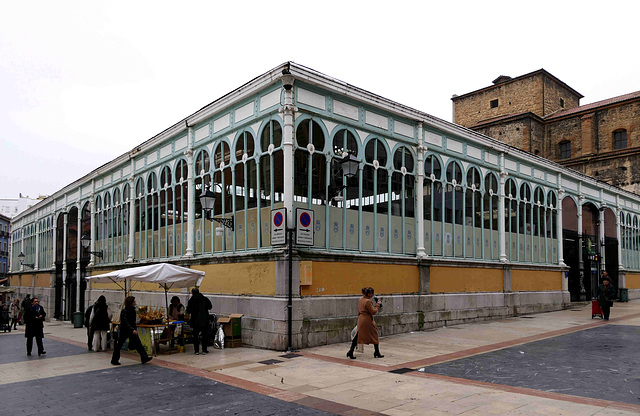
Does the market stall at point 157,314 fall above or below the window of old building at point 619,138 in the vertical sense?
below

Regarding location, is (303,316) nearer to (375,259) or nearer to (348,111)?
(375,259)

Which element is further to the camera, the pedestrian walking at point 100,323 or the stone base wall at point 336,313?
the pedestrian walking at point 100,323

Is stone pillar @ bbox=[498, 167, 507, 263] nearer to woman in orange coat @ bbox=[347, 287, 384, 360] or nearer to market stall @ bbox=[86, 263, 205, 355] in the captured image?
woman in orange coat @ bbox=[347, 287, 384, 360]

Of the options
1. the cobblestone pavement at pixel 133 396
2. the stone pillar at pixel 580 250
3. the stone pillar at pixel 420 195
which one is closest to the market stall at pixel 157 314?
the cobblestone pavement at pixel 133 396

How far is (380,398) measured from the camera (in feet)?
27.4

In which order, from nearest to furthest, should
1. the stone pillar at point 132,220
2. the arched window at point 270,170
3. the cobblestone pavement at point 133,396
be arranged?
the cobblestone pavement at point 133,396, the arched window at point 270,170, the stone pillar at point 132,220

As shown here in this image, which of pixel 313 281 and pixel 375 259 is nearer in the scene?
pixel 313 281

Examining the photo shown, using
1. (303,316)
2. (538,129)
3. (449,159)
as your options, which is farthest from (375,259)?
(538,129)

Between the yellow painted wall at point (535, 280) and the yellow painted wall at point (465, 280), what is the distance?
135 centimetres

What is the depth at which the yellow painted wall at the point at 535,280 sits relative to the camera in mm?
22828

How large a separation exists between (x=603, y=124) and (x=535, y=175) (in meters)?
23.7

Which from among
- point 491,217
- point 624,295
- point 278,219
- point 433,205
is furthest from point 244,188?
point 624,295

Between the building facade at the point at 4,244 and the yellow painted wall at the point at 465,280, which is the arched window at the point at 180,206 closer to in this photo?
the yellow painted wall at the point at 465,280

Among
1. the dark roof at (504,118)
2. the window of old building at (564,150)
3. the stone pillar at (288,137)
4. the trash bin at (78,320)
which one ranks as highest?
the dark roof at (504,118)
